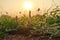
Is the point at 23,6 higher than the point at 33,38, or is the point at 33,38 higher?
the point at 23,6

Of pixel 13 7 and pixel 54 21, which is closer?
pixel 54 21

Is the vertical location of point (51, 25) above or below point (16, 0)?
below

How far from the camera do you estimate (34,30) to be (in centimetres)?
255

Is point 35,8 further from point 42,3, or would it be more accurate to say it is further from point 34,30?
point 34,30

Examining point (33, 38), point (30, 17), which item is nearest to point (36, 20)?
point (30, 17)

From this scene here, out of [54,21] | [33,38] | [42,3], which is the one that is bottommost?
[33,38]

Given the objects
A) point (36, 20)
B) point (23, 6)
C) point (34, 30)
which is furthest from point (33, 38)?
point (23, 6)

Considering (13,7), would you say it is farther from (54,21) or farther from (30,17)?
(54,21)

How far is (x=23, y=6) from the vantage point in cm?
278

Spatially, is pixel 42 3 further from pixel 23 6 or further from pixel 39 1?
pixel 23 6

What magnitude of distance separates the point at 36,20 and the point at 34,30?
0.19 metres

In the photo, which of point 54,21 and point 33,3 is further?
point 33,3

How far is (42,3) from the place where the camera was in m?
2.80

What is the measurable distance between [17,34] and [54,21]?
1.37 ft
